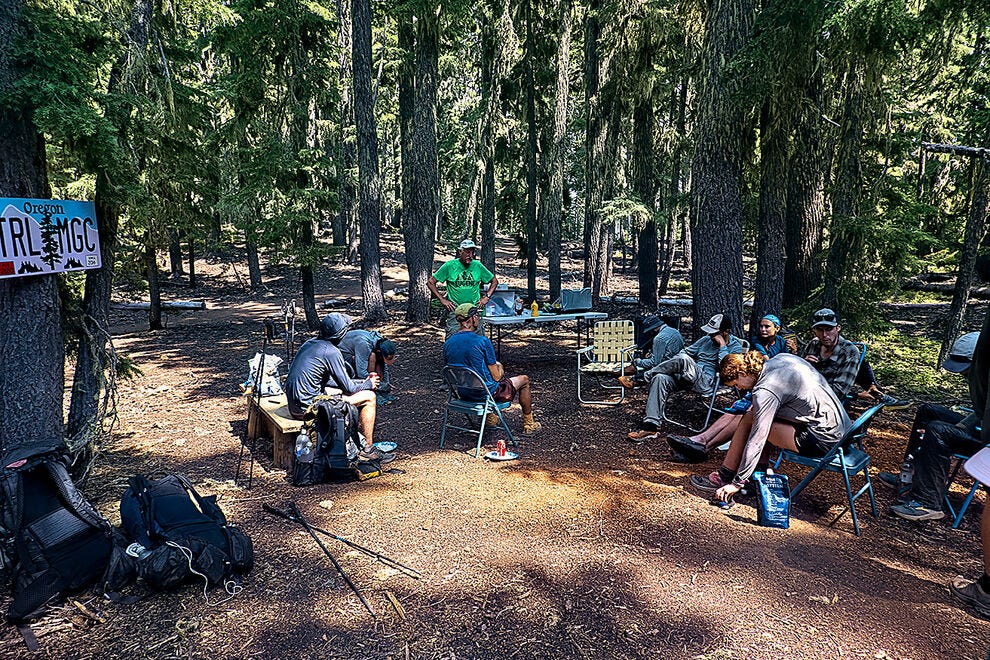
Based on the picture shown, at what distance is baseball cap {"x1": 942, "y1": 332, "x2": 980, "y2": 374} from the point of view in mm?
4484

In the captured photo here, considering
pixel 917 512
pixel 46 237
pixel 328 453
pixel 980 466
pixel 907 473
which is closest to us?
pixel 980 466

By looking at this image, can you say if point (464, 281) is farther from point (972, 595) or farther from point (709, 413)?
point (972, 595)

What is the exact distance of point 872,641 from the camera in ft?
9.84

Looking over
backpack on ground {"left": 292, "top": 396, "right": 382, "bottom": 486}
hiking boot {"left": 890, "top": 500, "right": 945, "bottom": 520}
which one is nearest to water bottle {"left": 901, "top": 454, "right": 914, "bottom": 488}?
hiking boot {"left": 890, "top": 500, "right": 945, "bottom": 520}

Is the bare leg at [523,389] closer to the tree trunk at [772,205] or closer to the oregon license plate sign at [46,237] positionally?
the tree trunk at [772,205]

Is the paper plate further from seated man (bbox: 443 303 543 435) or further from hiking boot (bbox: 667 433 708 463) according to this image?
hiking boot (bbox: 667 433 708 463)

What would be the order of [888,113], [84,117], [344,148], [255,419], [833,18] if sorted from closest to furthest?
[84,117]
[833,18]
[255,419]
[888,113]
[344,148]

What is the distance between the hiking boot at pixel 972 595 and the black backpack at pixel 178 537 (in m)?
4.23

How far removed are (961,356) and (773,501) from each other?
77.7 inches

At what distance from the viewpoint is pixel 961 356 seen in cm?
456

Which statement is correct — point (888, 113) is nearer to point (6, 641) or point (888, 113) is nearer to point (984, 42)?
point (984, 42)

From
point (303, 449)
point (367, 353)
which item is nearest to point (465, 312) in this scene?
point (367, 353)

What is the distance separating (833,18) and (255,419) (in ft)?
23.2

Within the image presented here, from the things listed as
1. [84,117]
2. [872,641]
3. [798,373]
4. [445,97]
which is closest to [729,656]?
[872,641]
